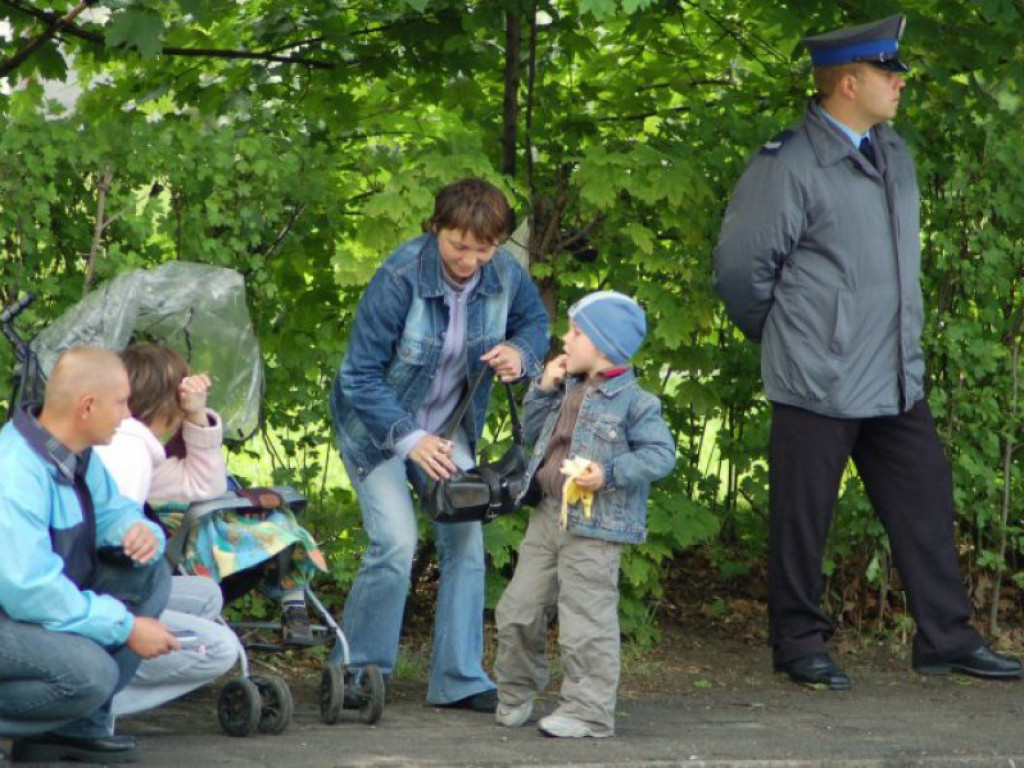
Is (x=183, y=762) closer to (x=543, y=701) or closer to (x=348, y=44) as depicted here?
(x=543, y=701)

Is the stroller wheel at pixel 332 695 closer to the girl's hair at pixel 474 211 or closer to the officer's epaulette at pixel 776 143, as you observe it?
the girl's hair at pixel 474 211

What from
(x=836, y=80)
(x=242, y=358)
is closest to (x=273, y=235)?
(x=242, y=358)

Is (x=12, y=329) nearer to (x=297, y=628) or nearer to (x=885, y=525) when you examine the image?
(x=297, y=628)

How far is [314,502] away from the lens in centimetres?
754

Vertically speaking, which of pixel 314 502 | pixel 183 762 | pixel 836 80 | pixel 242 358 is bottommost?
pixel 183 762

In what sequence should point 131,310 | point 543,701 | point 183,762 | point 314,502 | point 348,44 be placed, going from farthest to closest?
point 348,44 < point 314,502 < point 543,701 < point 131,310 < point 183,762

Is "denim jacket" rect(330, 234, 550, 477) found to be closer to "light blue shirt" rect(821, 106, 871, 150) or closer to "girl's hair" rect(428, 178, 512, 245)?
"girl's hair" rect(428, 178, 512, 245)

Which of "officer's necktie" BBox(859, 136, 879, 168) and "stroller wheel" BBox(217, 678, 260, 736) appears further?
"officer's necktie" BBox(859, 136, 879, 168)

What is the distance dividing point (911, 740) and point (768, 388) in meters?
1.49

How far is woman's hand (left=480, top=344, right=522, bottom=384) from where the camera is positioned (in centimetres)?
630

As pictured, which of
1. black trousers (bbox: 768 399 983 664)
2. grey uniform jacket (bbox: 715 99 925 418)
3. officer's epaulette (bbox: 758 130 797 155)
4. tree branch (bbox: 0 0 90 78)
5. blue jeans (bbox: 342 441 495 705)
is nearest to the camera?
blue jeans (bbox: 342 441 495 705)

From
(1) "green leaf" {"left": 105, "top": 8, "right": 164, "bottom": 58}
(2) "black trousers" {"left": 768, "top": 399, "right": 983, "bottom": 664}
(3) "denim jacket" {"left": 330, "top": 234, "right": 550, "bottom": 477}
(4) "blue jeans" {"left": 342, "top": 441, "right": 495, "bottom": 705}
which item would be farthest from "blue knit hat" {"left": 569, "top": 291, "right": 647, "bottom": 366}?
(1) "green leaf" {"left": 105, "top": 8, "right": 164, "bottom": 58}

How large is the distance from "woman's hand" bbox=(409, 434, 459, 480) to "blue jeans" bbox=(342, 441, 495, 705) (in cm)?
27

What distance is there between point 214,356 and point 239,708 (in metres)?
1.22
